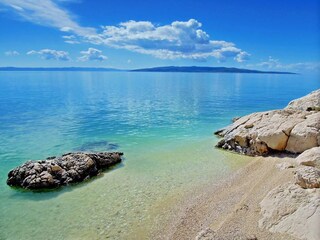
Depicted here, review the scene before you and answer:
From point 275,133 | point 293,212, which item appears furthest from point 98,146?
point 293,212

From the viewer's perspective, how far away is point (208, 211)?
48.9 ft

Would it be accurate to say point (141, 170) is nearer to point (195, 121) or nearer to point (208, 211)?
point (208, 211)

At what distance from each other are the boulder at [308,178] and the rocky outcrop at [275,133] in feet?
29.1

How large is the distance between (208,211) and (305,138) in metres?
10.9

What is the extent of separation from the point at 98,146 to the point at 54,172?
363 inches

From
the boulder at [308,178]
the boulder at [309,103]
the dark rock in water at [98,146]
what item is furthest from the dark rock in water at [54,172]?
the boulder at [309,103]

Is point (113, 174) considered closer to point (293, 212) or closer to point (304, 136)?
point (293, 212)

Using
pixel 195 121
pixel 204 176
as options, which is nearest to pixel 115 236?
pixel 204 176

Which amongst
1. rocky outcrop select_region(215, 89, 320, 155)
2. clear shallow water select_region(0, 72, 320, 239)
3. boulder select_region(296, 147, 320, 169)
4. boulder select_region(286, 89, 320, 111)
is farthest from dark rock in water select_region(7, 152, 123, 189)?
boulder select_region(286, 89, 320, 111)

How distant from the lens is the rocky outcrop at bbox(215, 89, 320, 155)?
70.1ft

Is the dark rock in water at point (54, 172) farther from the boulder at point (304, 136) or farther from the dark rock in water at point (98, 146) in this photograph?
the boulder at point (304, 136)

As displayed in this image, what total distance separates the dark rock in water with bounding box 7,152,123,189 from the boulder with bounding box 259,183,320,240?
41.6ft

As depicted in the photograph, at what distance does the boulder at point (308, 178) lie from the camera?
12.4 meters

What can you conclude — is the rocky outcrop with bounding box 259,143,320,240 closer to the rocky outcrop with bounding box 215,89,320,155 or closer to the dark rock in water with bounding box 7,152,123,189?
the rocky outcrop with bounding box 215,89,320,155
